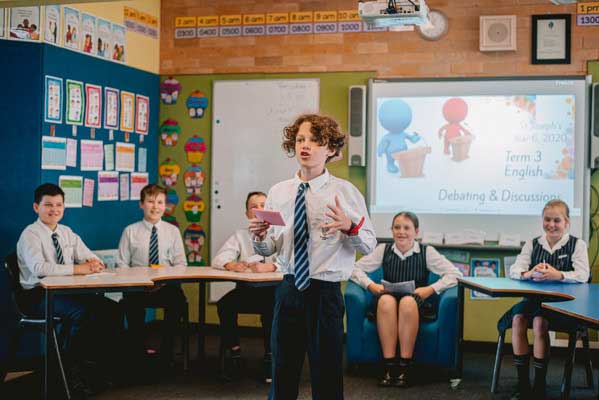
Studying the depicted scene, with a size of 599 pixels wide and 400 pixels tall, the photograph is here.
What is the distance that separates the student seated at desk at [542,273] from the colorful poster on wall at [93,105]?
325cm

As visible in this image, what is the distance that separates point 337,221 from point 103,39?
382cm

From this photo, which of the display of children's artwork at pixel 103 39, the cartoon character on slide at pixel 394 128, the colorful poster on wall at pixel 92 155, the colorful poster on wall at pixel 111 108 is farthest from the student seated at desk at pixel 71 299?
the cartoon character on slide at pixel 394 128

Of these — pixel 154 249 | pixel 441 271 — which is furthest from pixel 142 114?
pixel 441 271

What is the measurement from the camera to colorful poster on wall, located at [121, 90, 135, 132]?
20.8ft

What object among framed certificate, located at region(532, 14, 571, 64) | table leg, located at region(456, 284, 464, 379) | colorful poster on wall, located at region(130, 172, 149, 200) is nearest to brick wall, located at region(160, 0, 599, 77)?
framed certificate, located at region(532, 14, 571, 64)

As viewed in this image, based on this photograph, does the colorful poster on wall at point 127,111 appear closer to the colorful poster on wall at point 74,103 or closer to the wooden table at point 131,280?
the colorful poster on wall at point 74,103

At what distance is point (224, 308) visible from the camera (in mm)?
5246

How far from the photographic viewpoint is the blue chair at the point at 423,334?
5113mm

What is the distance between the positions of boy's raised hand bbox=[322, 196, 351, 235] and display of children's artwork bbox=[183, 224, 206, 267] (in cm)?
397

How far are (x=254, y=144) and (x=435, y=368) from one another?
2435 mm

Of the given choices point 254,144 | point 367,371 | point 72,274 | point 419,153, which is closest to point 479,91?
point 419,153

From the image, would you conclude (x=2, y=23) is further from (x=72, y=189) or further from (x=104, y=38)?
(x=72, y=189)

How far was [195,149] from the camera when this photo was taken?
270 inches

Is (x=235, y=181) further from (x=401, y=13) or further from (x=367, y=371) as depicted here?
(x=401, y=13)
